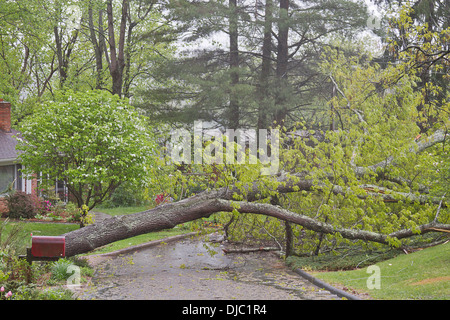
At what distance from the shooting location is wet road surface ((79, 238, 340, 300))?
786 cm

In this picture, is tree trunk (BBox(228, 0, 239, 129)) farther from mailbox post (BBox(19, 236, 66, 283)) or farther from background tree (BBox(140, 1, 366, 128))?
mailbox post (BBox(19, 236, 66, 283))

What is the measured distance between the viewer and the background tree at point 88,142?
1357 cm

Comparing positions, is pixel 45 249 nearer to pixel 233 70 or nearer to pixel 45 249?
pixel 45 249

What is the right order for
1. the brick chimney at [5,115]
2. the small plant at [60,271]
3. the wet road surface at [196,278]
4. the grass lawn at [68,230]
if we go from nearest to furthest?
the wet road surface at [196,278], the small plant at [60,271], the grass lawn at [68,230], the brick chimney at [5,115]

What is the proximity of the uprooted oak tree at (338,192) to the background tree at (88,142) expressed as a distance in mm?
2551

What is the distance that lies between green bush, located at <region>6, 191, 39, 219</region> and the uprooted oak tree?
871cm

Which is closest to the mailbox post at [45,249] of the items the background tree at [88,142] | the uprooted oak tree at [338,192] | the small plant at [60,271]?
the small plant at [60,271]

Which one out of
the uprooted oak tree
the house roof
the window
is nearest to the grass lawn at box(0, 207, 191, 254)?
the house roof

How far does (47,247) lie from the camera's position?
26.5 ft

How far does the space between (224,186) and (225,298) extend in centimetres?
333

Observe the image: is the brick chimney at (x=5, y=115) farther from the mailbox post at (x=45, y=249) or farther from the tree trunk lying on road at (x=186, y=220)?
the mailbox post at (x=45, y=249)

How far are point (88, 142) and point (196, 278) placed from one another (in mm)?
6229

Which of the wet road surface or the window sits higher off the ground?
the window

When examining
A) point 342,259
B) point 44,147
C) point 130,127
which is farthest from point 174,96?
point 342,259
